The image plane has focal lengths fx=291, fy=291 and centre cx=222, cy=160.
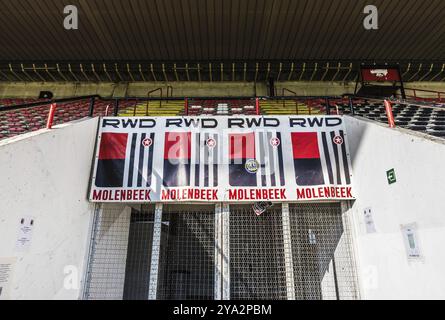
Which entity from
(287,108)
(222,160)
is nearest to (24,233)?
(222,160)

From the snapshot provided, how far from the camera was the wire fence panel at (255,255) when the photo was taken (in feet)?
14.8

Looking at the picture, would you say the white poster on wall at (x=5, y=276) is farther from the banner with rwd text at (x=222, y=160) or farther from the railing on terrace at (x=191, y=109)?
the railing on terrace at (x=191, y=109)

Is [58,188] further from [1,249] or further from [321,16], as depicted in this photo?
[321,16]

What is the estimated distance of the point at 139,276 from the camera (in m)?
5.05

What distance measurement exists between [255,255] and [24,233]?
3.22 m

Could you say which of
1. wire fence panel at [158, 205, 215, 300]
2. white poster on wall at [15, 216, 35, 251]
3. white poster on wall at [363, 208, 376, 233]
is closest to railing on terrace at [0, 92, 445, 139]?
wire fence panel at [158, 205, 215, 300]

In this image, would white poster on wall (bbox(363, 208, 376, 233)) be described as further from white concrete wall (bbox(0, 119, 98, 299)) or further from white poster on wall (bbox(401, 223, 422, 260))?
white concrete wall (bbox(0, 119, 98, 299))

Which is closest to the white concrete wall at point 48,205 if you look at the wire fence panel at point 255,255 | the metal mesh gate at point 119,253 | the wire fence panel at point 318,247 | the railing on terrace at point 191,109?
the metal mesh gate at point 119,253

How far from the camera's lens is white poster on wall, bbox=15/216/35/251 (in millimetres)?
3133

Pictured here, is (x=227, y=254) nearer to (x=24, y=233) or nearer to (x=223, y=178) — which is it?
(x=223, y=178)

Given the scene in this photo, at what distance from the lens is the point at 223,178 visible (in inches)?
179

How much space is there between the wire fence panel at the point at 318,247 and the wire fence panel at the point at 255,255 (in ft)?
0.86

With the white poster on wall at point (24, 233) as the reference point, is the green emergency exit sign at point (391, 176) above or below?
above

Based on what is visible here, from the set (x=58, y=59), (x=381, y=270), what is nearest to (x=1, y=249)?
(x=381, y=270)
